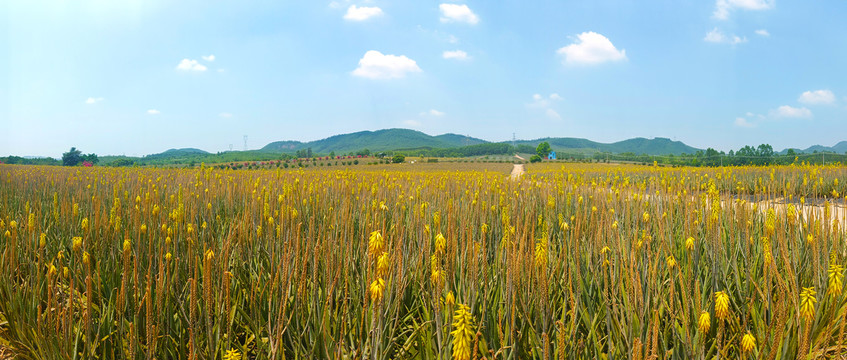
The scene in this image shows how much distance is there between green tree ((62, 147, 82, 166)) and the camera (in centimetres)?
5841

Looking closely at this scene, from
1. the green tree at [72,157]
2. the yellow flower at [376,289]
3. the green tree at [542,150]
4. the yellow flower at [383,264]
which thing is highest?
the green tree at [542,150]

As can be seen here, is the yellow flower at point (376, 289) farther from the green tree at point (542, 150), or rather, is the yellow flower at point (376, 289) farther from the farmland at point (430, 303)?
the green tree at point (542, 150)

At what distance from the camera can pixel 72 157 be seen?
60375 mm

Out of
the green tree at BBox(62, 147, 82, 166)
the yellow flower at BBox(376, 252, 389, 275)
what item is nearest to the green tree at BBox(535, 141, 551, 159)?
the green tree at BBox(62, 147, 82, 166)

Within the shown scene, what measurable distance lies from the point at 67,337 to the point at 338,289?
1266 mm

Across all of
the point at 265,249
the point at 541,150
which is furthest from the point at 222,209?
the point at 541,150

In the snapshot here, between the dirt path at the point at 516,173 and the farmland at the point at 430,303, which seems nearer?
the farmland at the point at 430,303

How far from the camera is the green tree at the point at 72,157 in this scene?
58.4 meters

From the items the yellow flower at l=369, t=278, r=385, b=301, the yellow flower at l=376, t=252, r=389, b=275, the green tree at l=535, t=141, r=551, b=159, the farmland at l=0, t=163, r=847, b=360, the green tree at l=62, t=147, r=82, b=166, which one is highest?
the green tree at l=535, t=141, r=551, b=159

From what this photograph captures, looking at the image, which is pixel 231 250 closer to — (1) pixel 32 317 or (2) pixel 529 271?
(1) pixel 32 317

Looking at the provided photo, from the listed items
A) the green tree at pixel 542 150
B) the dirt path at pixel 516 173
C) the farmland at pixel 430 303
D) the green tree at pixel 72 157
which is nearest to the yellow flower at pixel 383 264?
the farmland at pixel 430 303

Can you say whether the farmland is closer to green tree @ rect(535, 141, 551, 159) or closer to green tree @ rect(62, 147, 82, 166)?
green tree @ rect(62, 147, 82, 166)

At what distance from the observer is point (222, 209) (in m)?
5.26

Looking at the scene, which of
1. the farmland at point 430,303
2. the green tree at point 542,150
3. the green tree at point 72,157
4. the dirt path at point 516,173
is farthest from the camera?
the green tree at point 542,150
